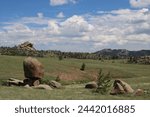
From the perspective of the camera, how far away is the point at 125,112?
2073 cm

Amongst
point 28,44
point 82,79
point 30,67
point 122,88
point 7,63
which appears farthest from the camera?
point 28,44

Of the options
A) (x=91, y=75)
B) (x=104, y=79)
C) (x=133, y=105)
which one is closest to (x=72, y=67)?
(x=91, y=75)

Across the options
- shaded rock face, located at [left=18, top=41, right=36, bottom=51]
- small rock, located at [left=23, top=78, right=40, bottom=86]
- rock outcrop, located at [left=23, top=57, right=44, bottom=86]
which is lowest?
small rock, located at [left=23, top=78, right=40, bottom=86]

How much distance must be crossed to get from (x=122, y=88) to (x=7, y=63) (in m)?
44.1

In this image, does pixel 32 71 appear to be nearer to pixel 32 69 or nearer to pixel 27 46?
pixel 32 69

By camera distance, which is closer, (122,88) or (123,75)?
(122,88)

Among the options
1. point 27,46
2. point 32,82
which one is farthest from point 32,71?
point 27,46

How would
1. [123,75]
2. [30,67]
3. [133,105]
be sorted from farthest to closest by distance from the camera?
[123,75] → [30,67] → [133,105]

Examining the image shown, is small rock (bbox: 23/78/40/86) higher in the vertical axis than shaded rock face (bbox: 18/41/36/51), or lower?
lower

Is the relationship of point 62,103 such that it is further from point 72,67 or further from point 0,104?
point 72,67

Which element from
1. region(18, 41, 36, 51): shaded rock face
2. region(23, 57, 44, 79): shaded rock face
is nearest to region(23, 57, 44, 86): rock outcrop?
region(23, 57, 44, 79): shaded rock face

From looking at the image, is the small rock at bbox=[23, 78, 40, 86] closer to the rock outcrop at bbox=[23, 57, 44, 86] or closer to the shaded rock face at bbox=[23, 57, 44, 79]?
the rock outcrop at bbox=[23, 57, 44, 86]

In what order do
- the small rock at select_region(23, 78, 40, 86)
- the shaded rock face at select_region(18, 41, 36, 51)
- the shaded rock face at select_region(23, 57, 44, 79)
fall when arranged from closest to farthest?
the small rock at select_region(23, 78, 40, 86), the shaded rock face at select_region(23, 57, 44, 79), the shaded rock face at select_region(18, 41, 36, 51)

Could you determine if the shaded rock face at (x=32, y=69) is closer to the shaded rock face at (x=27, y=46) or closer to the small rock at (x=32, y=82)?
the small rock at (x=32, y=82)
